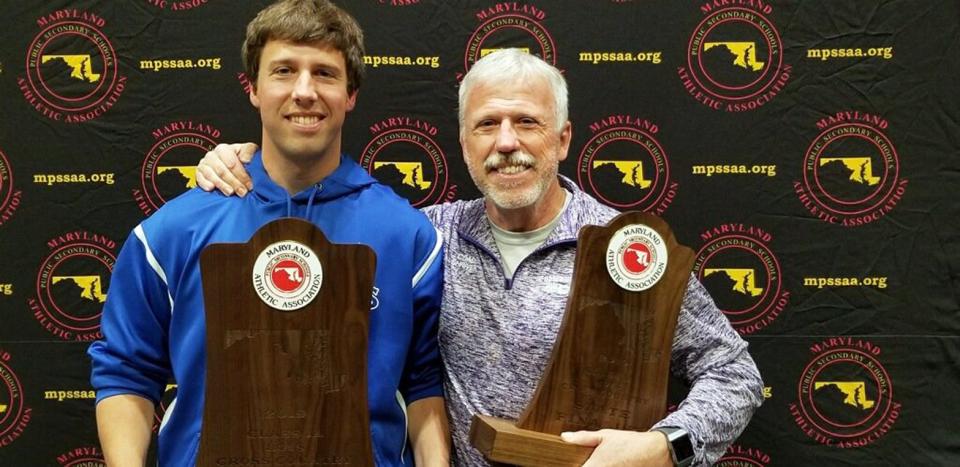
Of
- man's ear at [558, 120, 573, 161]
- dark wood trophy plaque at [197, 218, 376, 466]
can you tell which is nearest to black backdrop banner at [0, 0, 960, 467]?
man's ear at [558, 120, 573, 161]

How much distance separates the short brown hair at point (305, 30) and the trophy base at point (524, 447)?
0.62m

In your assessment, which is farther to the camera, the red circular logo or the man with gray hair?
the man with gray hair

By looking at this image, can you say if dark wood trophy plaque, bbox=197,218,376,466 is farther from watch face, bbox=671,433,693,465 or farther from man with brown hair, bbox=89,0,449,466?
watch face, bbox=671,433,693,465

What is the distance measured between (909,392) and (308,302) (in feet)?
4.74

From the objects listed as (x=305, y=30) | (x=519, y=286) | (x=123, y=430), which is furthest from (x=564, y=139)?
(x=123, y=430)

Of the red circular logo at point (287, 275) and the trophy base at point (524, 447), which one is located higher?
the red circular logo at point (287, 275)

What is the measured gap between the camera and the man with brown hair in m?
1.24

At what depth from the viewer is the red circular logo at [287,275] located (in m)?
1.12

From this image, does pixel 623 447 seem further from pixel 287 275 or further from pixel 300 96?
pixel 300 96

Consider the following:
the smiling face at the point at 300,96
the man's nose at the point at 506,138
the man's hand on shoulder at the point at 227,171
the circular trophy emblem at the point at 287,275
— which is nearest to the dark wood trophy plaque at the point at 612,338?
the man's nose at the point at 506,138

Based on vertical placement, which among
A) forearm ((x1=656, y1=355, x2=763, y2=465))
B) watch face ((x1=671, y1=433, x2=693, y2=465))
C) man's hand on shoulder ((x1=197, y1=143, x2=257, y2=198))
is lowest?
watch face ((x1=671, y1=433, x2=693, y2=465))

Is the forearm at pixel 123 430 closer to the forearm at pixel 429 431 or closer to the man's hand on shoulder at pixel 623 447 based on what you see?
the forearm at pixel 429 431

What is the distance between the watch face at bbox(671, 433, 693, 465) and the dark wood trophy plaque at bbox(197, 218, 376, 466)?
490 millimetres

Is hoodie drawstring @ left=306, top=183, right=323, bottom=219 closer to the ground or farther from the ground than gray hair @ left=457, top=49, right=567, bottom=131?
closer to the ground
